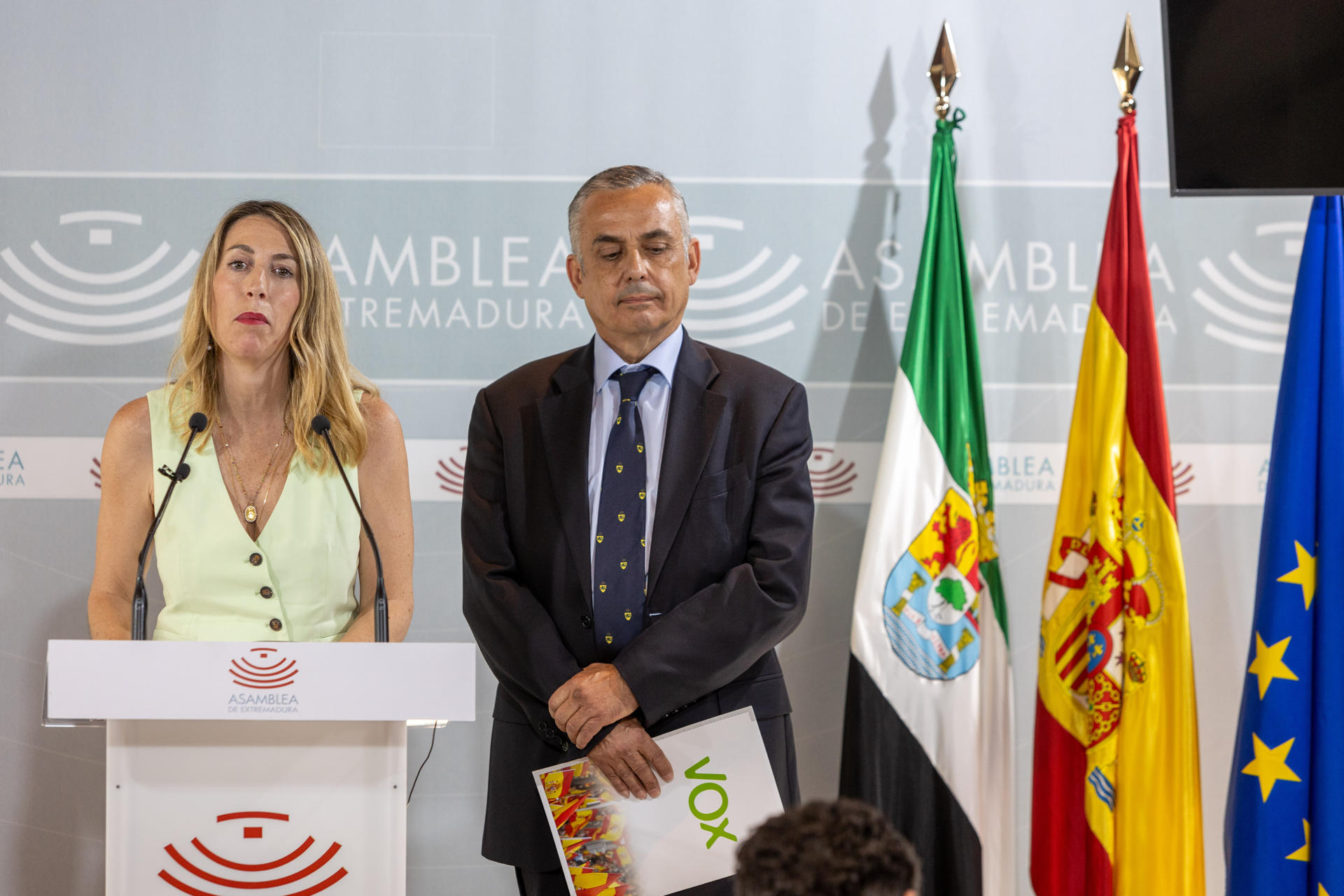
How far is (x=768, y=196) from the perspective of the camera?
3.25 metres

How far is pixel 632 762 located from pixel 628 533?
1.50ft

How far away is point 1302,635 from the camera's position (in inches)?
110

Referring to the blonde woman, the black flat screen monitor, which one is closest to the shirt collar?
the blonde woman

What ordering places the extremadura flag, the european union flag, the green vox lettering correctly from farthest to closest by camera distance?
the extremadura flag < the european union flag < the green vox lettering

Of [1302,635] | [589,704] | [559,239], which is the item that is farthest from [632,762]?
[1302,635]

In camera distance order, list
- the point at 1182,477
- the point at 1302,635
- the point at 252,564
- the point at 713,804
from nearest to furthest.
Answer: the point at 713,804 < the point at 252,564 < the point at 1302,635 < the point at 1182,477

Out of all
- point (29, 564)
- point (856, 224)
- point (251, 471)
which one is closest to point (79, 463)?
point (29, 564)

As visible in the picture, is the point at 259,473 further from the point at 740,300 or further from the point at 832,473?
the point at 832,473

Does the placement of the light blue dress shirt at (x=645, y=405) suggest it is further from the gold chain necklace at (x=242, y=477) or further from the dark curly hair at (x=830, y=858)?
the dark curly hair at (x=830, y=858)

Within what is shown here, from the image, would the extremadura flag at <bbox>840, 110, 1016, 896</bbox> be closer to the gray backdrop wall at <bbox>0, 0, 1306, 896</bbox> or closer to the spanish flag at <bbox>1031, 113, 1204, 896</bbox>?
the spanish flag at <bbox>1031, 113, 1204, 896</bbox>

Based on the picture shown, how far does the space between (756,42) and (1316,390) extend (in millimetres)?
1696

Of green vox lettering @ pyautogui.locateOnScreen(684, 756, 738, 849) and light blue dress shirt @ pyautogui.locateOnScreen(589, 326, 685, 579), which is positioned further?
light blue dress shirt @ pyautogui.locateOnScreen(589, 326, 685, 579)

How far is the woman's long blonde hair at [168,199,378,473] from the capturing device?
93.4 inches

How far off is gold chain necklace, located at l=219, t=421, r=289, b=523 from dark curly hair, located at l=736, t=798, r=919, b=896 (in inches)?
57.9
